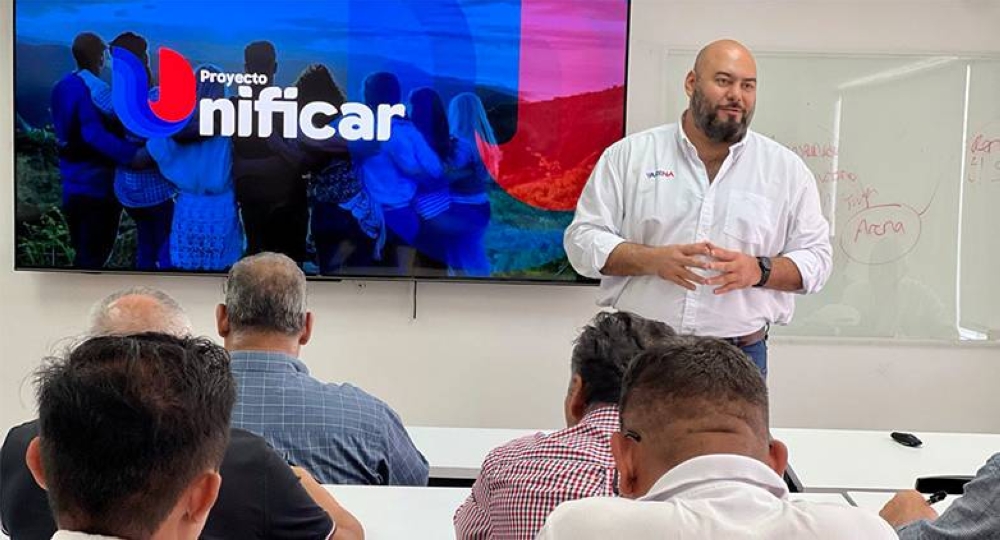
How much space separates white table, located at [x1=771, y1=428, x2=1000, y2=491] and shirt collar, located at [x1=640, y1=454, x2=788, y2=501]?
4.82ft

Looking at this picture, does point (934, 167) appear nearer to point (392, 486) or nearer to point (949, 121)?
point (949, 121)

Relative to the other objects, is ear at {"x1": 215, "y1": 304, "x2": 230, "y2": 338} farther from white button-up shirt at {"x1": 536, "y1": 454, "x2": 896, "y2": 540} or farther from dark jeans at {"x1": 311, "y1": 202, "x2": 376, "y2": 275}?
dark jeans at {"x1": 311, "y1": 202, "x2": 376, "y2": 275}

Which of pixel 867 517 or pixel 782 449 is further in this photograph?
pixel 782 449

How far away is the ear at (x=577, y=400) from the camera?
190 cm

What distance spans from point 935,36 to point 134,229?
146 inches

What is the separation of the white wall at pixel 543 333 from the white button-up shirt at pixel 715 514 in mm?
3187

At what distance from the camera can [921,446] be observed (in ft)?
9.51

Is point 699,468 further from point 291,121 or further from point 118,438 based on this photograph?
point 291,121

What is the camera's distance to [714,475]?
1.14 m

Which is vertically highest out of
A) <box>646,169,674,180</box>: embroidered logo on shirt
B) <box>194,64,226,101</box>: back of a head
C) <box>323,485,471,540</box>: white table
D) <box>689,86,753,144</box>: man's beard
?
<box>194,64,226,101</box>: back of a head

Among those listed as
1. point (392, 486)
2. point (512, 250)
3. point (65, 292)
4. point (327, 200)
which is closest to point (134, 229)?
point (65, 292)

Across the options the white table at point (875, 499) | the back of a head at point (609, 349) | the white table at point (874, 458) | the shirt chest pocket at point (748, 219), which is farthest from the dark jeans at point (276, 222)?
the white table at point (875, 499)

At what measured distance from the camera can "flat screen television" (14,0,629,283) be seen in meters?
4.06

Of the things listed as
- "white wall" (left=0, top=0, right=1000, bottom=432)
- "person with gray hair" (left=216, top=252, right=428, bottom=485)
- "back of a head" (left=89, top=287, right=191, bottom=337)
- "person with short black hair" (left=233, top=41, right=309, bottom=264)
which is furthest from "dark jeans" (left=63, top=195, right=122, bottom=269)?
"person with gray hair" (left=216, top=252, right=428, bottom=485)
